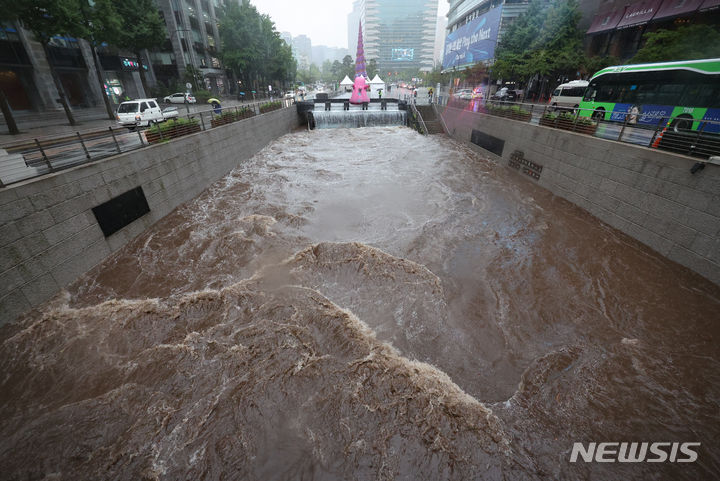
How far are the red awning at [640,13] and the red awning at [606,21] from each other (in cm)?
58

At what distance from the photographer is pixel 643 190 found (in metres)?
8.63

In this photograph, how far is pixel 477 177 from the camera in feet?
49.1

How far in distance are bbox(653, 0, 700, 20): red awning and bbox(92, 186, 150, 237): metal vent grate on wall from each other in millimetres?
34348

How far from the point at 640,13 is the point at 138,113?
37.9 metres

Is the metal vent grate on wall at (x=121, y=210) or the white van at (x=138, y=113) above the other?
the white van at (x=138, y=113)

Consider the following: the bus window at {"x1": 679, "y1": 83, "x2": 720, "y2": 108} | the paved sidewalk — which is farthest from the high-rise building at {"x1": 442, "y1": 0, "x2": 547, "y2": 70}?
the paved sidewalk

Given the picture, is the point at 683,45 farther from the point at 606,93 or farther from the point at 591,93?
the point at 606,93

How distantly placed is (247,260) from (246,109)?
1509 cm

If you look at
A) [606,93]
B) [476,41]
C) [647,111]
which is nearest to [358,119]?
[606,93]

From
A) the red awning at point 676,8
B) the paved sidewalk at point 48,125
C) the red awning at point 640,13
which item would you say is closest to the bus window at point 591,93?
the red awning at point 676,8

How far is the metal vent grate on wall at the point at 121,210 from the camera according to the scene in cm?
808

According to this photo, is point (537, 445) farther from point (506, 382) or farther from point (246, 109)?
point (246, 109)

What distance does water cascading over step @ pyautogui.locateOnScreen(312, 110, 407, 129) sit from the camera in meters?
29.2

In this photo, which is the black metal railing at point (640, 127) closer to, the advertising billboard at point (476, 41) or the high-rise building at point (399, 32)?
the advertising billboard at point (476, 41)
